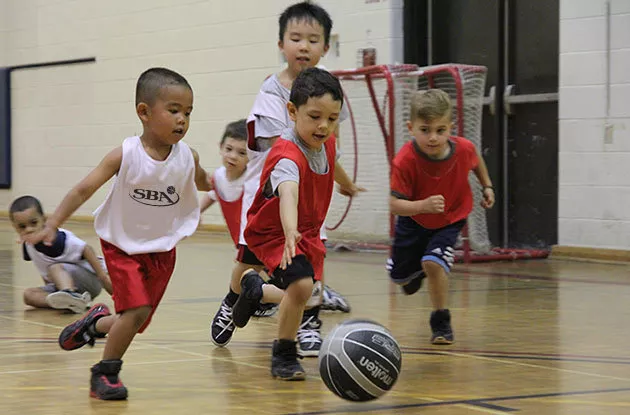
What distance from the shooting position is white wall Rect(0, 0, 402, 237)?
1252cm

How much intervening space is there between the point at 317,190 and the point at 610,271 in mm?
4767

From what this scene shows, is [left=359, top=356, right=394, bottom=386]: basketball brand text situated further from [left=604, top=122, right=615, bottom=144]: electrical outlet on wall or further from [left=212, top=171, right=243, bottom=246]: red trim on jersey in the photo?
[left=604, top=122, right=615, bottom=144]: electrical outlet on wall

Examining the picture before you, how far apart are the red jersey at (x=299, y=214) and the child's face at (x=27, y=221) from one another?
7.48 ft

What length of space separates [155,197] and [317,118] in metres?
0.68

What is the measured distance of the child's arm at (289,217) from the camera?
12.8ft

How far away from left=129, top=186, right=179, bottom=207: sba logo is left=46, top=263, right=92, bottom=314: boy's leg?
2295 mm

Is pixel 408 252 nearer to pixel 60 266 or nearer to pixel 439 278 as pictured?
pixel 439 278

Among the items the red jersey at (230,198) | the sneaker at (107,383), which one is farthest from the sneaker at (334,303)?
the sneaker at (107,383)

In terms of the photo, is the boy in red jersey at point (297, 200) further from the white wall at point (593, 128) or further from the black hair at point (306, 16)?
the white wall at point (593, 128)

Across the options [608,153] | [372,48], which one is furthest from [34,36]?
→ [608,153]

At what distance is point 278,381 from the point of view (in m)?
4.17

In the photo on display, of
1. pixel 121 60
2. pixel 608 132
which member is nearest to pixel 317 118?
pixel 608 132

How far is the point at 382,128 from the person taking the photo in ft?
33.9

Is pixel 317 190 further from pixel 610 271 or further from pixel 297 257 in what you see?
pixel 610 271
